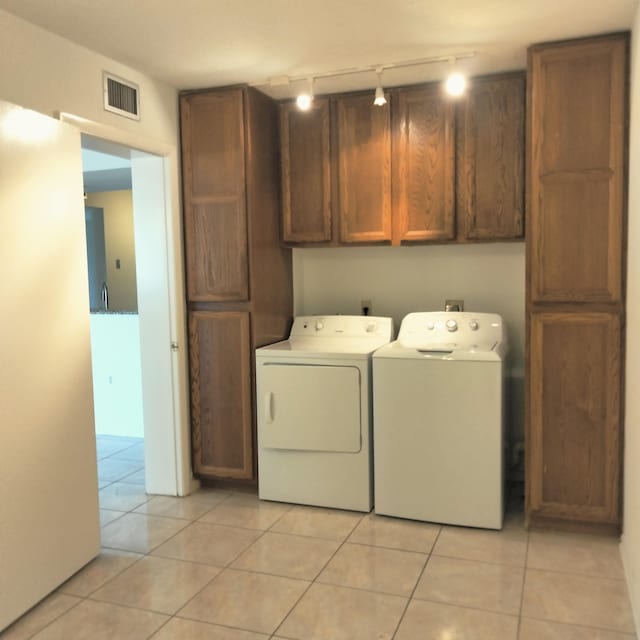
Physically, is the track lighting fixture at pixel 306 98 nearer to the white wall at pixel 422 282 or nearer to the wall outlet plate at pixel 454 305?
the white wall at pixel 422 282

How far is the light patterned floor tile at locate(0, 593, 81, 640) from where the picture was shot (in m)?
2.22

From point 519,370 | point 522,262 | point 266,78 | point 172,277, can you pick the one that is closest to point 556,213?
point 522,262

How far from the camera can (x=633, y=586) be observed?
2.31 m

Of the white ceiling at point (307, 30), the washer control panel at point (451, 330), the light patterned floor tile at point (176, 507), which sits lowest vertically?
the light patterned floor tile at point (176, 507)

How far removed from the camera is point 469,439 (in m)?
2.97

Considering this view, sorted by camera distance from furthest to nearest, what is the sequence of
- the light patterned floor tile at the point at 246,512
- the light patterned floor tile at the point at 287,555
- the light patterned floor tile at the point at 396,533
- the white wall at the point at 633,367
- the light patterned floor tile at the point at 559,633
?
the light patterned floor tile at the point at 246,512 → the light patterned floor tile at the point at 396,533 → the light patterned floor tile at the point at 287,555 → the white wall at the point at 633,367 → the light patterned floor tile at the point at 559,633

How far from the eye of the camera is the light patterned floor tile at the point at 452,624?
2150 millimetres

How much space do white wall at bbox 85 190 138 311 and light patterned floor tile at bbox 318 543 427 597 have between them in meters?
4.17

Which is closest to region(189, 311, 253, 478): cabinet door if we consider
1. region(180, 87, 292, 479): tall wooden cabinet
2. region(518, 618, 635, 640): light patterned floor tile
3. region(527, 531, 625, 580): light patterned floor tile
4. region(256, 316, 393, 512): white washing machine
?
region(180, 87, 292, 479): tall wooden cabinet

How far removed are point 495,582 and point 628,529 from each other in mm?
607

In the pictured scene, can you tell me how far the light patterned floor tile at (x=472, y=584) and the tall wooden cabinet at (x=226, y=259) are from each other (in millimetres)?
1245

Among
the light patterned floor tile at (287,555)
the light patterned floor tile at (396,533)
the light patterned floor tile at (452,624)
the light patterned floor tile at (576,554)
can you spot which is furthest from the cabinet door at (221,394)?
the light patterned floor tile at (576,554)

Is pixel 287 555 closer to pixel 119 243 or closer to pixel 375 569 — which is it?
pixel 375 569

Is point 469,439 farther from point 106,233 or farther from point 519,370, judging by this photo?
point 106,233
